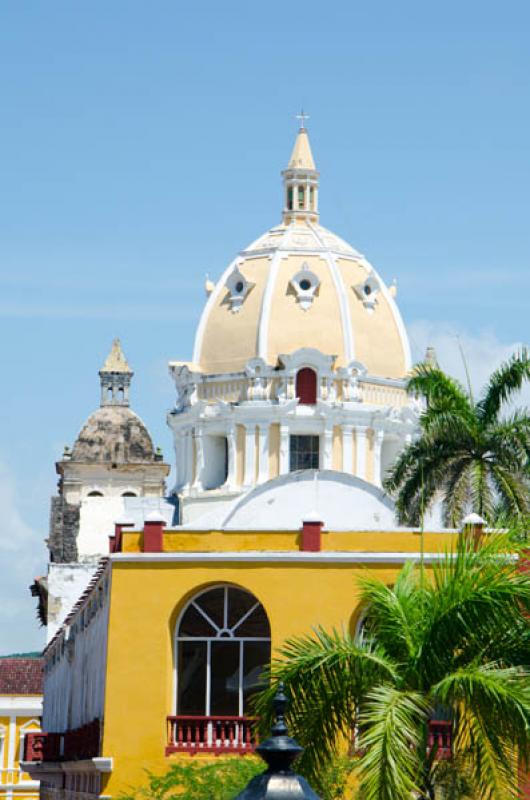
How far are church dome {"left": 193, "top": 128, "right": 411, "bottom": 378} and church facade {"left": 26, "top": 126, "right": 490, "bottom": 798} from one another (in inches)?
3.0

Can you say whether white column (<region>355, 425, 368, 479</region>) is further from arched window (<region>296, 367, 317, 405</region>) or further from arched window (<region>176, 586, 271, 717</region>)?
arched window (<region>176, 586, 271, 717</region>)

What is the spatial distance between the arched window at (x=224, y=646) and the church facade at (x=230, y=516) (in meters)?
0.03

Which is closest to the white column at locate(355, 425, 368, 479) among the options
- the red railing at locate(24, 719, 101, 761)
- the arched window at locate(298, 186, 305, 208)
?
the arched window at locate(298, 186, 305, 208)

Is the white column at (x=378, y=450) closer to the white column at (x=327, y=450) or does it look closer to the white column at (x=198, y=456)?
the white column at (x=327, y=450)

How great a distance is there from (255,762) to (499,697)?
30.6 ft

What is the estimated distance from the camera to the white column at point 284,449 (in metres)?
73.4

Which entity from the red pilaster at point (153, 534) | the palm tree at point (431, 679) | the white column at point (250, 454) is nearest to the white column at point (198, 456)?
the white column at point (250, 454)

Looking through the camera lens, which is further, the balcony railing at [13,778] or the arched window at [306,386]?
the balcony railing at [13,778]

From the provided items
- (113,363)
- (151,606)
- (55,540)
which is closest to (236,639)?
(151,606)

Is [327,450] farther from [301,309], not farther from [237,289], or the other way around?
[237,289]

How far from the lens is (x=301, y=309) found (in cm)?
7544

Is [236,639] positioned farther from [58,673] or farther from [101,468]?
[101,468]

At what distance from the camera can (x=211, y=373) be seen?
251 ft

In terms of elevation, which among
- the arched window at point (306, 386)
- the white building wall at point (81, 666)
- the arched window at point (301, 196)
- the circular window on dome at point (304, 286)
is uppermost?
the arched window at point (301, 196)
